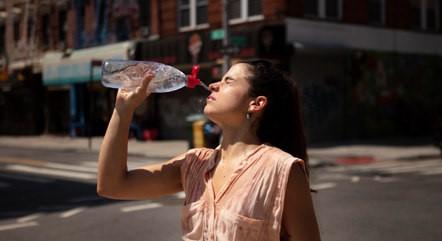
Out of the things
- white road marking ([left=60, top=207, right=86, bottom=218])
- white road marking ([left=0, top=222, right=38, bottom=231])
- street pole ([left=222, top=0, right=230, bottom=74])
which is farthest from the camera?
street pole ([left=222, top=0, right=230, bottom=74])

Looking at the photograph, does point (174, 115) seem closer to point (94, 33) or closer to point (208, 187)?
point (94, 33)

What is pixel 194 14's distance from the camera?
2470cm

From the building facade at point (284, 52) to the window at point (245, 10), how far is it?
37 millimetres

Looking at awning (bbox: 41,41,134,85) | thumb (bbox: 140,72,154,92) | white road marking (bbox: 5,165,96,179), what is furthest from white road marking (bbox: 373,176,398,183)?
awning (bbox: 41,41,134,85)

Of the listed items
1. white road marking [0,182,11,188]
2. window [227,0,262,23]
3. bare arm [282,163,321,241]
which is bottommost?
white road marking [0,182,11,188]

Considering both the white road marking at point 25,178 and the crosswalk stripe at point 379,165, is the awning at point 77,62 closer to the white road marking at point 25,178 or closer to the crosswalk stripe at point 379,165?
the white road marking at point 25,178

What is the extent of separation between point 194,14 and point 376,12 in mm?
7211

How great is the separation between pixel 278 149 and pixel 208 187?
31cm

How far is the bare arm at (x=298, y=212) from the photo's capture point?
2.29 metres

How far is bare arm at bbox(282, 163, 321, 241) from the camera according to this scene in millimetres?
2287

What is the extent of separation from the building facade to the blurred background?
2.4 inches

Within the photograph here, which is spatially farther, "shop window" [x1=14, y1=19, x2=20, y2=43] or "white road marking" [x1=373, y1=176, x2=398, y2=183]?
"shop window" [x1=14, y1=19, x2=20, y2=43]

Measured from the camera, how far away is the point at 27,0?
34094 millimetres

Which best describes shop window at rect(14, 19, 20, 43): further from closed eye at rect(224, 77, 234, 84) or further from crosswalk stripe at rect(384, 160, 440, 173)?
closed eye at rect(224, 77, 234, 84)
